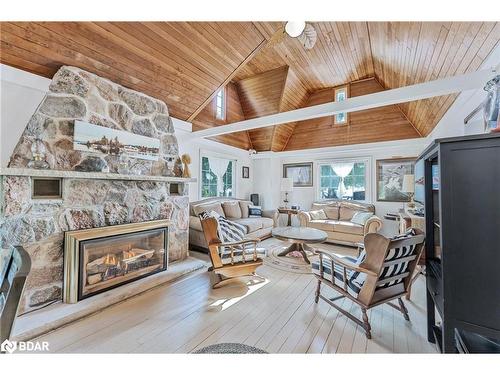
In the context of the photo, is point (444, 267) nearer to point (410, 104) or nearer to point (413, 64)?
point (413, 64)

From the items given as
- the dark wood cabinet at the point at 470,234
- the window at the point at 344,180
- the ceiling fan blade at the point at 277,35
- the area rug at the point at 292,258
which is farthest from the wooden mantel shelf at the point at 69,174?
the window at the point at 344,180

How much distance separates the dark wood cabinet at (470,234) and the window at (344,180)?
483cm

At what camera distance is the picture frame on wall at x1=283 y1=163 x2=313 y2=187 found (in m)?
6.50

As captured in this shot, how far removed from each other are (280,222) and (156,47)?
5.19 metres

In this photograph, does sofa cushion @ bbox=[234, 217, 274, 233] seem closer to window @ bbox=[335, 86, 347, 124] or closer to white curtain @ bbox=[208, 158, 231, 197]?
white curtain @ bbox=[208, 158, 231, 197]

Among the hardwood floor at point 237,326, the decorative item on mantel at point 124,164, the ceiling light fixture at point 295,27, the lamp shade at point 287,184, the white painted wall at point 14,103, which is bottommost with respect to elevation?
the hardwood floor at point 237,326

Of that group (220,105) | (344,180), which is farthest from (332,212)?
(220,105)

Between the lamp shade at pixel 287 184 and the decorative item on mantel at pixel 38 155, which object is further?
the lamp shade at pixel 287 184

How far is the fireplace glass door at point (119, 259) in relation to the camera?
2.34 meters

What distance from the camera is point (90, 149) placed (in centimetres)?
256

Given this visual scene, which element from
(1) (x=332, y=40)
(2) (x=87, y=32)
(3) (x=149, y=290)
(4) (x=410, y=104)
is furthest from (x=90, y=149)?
(4) (x=410, y=104)

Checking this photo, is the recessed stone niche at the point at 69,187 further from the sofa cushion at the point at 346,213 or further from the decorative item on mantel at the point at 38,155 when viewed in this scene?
the sofa cushion at the point at 346,213

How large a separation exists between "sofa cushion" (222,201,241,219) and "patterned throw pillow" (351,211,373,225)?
2690 mm

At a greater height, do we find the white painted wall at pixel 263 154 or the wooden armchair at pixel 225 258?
the white painted wall at pixel 263 154
